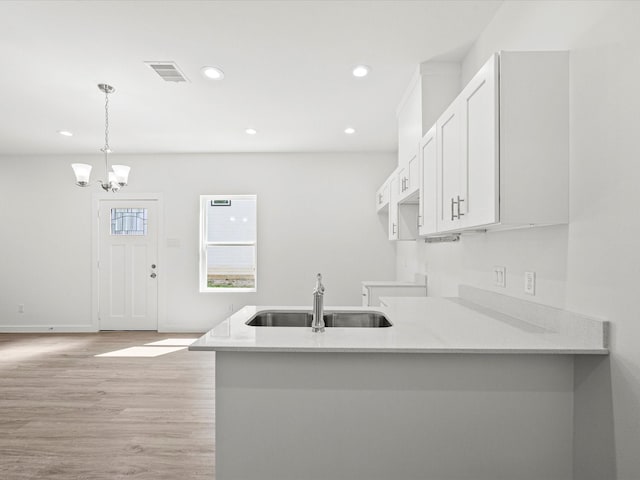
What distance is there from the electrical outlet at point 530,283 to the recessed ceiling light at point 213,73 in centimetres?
268

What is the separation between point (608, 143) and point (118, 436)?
3.13 m

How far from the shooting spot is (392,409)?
1467 mm

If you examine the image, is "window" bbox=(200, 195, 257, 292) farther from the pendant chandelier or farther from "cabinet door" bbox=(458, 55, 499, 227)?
"cabinet door" bbox=(458, 55, 499, 227)

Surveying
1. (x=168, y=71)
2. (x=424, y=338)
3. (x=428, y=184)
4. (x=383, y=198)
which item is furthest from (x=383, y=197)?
(x=424, y=338)

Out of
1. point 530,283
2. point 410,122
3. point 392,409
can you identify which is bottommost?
point 392,409

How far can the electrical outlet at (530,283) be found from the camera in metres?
1.83

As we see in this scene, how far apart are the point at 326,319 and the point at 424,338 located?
754 mm

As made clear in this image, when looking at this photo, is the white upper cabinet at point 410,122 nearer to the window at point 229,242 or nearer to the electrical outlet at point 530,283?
the electrical outlet at point 530,283

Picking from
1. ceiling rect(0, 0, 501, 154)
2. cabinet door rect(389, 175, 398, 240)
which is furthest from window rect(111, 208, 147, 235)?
cabinet door rect(389, 175, 398, 240)

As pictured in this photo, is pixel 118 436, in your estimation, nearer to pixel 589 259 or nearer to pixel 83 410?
pixel 83 410

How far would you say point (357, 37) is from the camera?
2.50 meters

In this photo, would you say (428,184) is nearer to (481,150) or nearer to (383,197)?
(481,150)

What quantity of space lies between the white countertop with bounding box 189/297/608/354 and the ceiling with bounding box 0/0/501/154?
6.16ft

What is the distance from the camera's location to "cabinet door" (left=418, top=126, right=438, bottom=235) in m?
2.29
